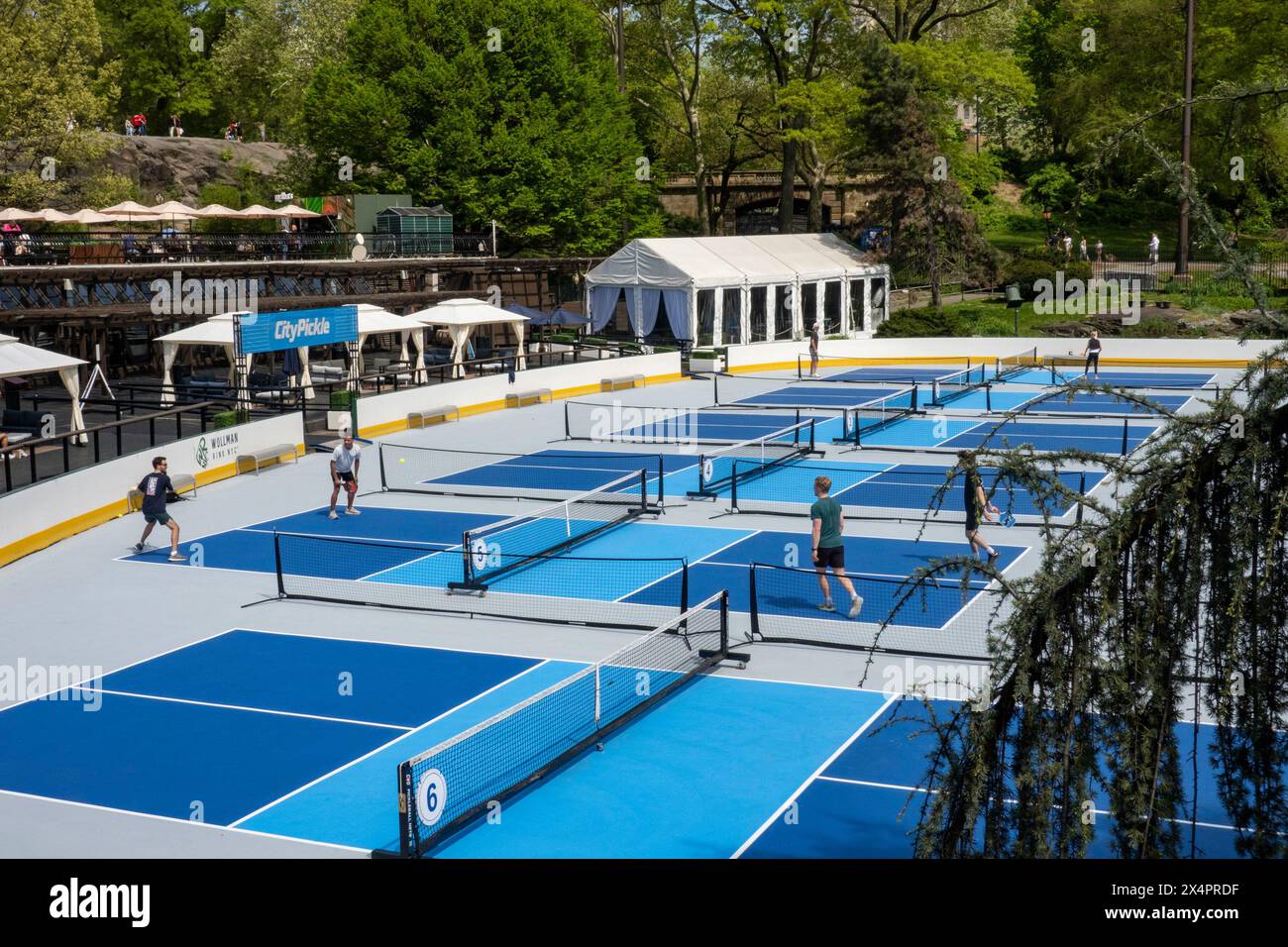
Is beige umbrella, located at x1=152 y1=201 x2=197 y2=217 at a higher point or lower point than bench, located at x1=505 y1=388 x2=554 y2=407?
higher

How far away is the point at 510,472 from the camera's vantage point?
101 feet

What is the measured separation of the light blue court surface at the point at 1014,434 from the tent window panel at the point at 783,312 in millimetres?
20975

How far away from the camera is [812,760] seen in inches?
542

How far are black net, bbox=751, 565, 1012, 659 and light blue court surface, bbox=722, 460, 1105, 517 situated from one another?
5.61m

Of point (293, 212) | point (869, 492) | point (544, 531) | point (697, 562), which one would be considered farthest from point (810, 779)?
point (293, 212)

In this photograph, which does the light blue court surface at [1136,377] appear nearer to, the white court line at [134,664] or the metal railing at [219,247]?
the metal railing at [219,247]

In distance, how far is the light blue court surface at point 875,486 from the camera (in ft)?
86.7

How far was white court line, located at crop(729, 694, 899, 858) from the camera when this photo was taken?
11.8m

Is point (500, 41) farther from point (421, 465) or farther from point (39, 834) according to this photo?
point (39, 834)

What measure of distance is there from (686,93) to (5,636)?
6593cm

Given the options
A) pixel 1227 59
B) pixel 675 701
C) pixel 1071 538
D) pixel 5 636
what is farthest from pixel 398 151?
pixel 1071 538

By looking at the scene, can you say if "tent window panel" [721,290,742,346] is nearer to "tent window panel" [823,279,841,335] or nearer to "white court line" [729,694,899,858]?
"tent window panel" [823,279,841,335]

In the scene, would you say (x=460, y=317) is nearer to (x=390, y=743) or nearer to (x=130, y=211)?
(x=130, y=211)

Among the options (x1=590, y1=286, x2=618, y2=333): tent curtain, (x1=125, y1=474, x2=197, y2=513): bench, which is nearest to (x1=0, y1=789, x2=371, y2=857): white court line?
(x1=125, y1=474, x2=197, y2=513): bench
